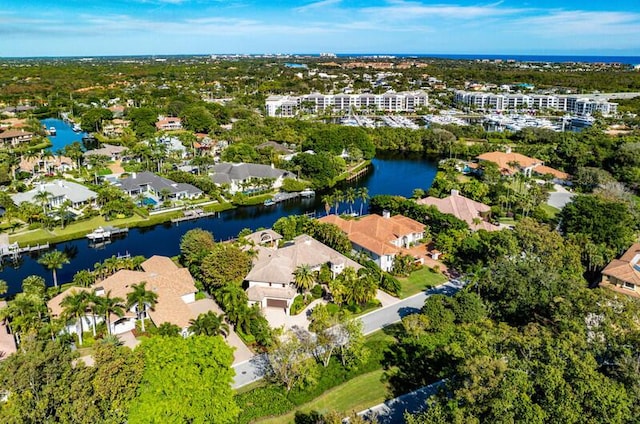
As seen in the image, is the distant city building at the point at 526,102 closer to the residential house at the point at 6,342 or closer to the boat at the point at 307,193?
the boat at the point at 307,193

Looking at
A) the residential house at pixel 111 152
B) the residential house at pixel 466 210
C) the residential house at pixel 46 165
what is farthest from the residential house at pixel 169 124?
the residential house at pixel 466 210

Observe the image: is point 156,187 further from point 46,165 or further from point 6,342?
point 6,342

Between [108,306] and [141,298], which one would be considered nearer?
[108,306]

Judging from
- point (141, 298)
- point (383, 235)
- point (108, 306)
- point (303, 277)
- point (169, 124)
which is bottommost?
point (303, 277)

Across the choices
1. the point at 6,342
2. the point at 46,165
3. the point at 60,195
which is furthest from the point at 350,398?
the point at 46,165

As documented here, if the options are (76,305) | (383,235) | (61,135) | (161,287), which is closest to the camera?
(76,305)

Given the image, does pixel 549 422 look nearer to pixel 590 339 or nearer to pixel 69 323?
pixel 590 339

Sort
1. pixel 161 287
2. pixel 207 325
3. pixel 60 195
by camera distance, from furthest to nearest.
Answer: pixel 60 195, pixel 161 287, pixel 207 325
